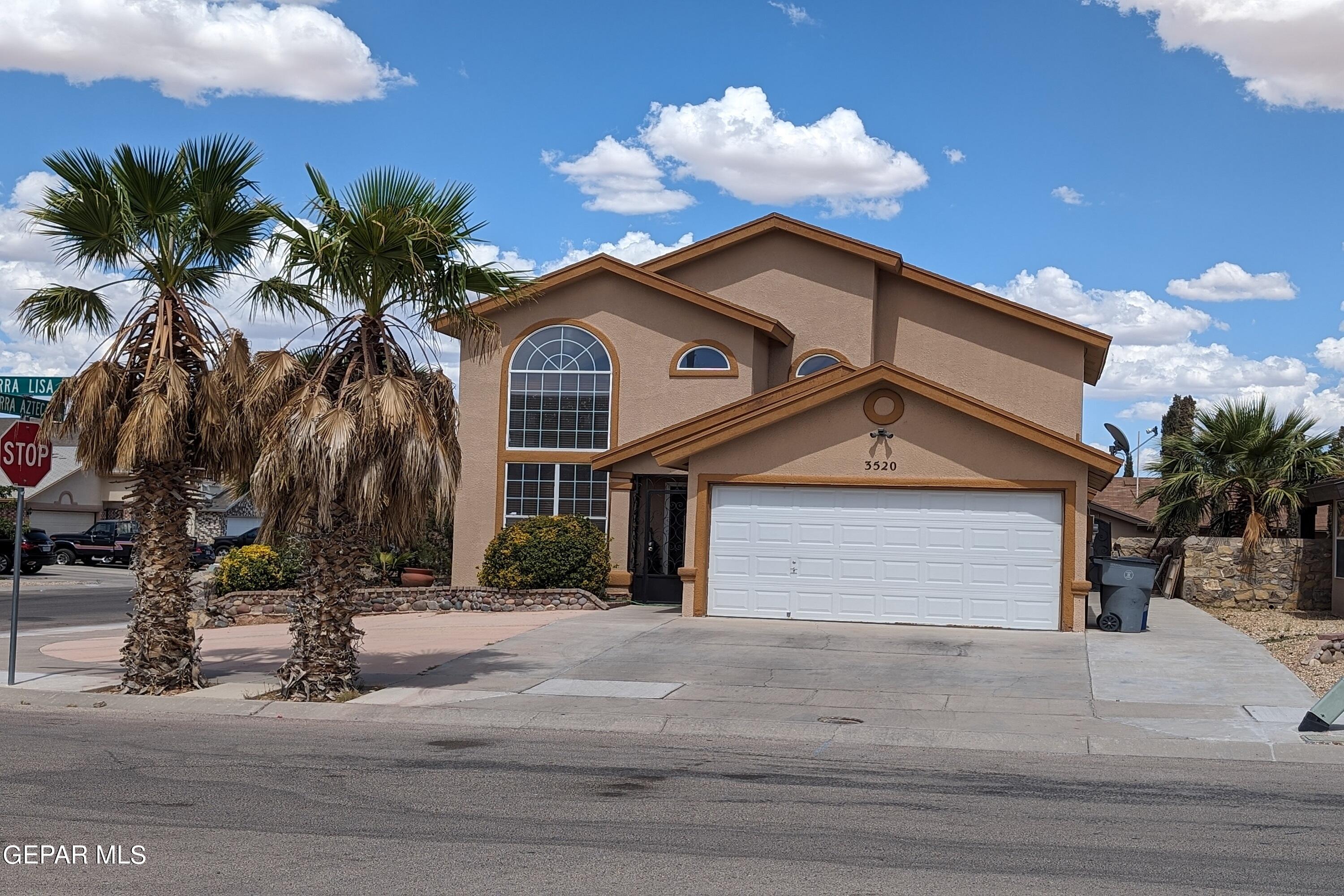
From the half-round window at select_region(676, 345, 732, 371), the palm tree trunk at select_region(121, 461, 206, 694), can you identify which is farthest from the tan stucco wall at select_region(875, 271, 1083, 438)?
the palm tree trunk at select_region(121, 461, 206, 694)

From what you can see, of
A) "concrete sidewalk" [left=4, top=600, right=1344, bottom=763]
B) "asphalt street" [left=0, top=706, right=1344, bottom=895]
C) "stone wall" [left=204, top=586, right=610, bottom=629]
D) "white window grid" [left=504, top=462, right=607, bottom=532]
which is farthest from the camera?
"white window grid" [left=504, top=462, right=607, bottom=532]

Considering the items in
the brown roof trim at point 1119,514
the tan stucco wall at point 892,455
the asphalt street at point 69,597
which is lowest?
the asphalt street at point 69,597

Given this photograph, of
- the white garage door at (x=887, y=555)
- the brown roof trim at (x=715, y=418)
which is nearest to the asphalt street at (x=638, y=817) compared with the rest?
the white garage door at (x=887, y=555)

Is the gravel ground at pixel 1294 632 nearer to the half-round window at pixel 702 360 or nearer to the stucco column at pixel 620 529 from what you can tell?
the half-round window at pixel 702 360

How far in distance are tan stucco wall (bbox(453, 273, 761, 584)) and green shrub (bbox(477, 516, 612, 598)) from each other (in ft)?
3.69

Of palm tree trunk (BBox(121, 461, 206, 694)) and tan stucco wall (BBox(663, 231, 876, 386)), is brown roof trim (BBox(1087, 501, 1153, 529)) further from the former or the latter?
palm tree trunk (BBox(121, 461, 206, 694))

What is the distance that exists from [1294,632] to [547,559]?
12.1m

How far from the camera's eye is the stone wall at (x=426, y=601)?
70.9ft

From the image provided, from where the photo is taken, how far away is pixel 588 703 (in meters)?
13.0

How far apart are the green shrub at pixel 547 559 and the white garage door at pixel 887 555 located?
9.02 ft

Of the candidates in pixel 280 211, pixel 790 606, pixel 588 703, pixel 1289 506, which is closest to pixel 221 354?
pixel 280 211

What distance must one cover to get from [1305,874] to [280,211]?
35.9 ft

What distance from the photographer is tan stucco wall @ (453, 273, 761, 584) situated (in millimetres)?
23578

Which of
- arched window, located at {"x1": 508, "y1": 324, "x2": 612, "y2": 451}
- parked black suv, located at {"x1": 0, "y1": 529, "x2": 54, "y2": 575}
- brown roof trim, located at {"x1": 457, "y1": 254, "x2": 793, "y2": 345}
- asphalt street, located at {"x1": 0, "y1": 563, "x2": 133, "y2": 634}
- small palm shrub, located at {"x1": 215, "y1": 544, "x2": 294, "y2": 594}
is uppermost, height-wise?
brown roof trim, located at {"x1": 457, "y1": 254, "x2": 793, "y2": 345}
